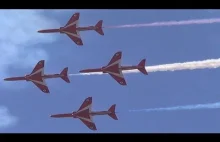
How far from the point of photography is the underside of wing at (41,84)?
3041 inches

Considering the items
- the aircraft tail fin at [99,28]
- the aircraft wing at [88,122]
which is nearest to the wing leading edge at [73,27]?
the aircraft tail fin at [99,28]

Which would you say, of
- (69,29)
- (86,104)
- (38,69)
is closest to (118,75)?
(86,104)

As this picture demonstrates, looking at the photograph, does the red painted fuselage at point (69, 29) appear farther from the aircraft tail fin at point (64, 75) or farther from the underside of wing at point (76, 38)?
the aircraft tail fin at point (64, 75)

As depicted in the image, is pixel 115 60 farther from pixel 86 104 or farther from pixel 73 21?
pixel 73 21

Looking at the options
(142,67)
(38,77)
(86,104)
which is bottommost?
(86,104)

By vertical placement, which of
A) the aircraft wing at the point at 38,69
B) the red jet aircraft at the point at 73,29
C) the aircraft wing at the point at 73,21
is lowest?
the aircraft wing at the point at 38,69

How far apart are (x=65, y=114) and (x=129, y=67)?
1213 cm

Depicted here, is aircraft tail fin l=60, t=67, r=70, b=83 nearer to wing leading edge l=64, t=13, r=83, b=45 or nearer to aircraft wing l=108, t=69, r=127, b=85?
wing leading edge l=64, t=13, r=83, b=45

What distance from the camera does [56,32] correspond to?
76875 mm

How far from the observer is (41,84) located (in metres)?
77.8

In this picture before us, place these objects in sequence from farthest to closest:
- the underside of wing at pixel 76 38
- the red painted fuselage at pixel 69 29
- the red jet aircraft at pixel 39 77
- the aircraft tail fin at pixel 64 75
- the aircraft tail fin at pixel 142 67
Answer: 1. the red jet aircraft at pixel 39 77
2. the underside of wing at pixel 76 38
3. the red painted fuselage at pixel 69 29
4. the aircraft tail fin at pixel 64 75
5. the aircraft tail fin at pixel 142 67
